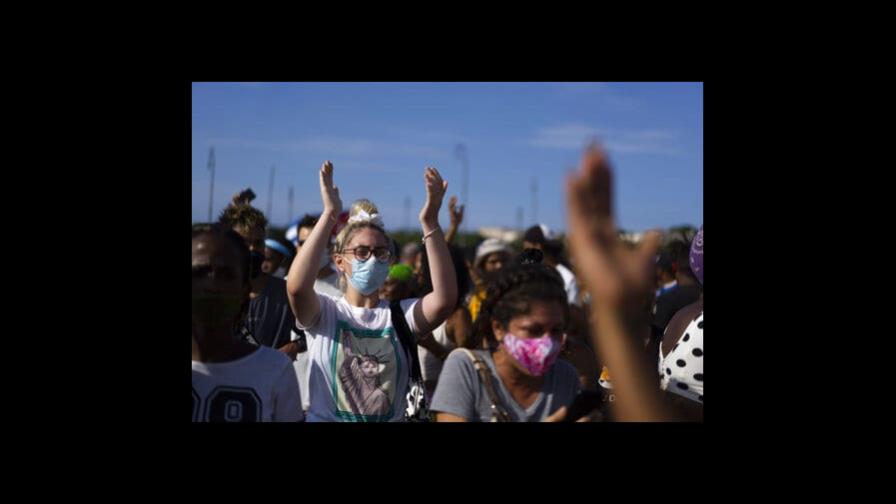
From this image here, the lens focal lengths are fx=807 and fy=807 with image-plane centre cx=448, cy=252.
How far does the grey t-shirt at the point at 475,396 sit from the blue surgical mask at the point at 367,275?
2.72 feet

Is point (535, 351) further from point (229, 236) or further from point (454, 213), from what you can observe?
point (454, 213)

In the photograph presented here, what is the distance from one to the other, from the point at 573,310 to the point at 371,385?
6.93 feet

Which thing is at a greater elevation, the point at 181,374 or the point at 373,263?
the point at 373,263

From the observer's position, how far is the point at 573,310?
5355mm

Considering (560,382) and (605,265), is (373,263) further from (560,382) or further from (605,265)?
(605,265)

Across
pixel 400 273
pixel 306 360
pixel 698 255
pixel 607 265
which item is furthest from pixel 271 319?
pixel 607 265

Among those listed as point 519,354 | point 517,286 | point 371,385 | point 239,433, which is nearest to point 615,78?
point 517,286

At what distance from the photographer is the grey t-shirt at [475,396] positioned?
301 cm

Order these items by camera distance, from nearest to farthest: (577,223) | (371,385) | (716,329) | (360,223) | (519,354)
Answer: (577,223)
(519,354)
(716,329)
(371,385)
(360,223)

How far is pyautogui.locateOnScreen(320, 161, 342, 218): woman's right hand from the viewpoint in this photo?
3615 mm

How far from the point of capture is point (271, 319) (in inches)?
188

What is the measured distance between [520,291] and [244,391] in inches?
44.6

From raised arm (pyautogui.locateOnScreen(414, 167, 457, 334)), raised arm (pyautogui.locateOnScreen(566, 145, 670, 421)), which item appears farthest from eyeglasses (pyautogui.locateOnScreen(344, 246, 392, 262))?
raised arm (pyautogui.locateOnScreen(566, 145, 670, 421))

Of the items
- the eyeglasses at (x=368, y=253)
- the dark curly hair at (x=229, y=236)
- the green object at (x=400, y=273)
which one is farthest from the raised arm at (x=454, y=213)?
the dark curly hair at (x=229, y=236)
